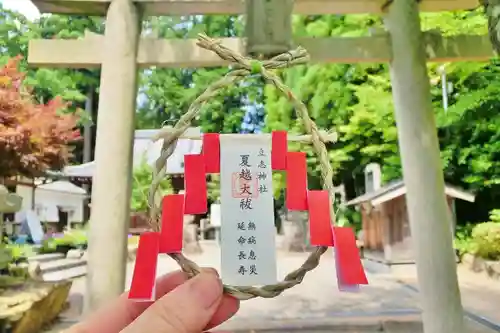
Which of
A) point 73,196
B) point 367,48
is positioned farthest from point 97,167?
point 73,196

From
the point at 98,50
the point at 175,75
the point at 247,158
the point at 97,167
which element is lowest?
the point at 247,158

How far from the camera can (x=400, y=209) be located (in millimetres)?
4621

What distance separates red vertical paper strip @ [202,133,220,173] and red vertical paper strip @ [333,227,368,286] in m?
0.14

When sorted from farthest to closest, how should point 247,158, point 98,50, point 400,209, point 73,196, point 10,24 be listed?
point 73,196, point 400,209, point 10,24, point 98,50, point 247,158

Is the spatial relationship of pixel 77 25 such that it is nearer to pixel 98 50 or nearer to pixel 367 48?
pixel 98 50

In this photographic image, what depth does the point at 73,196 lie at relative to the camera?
590 cm

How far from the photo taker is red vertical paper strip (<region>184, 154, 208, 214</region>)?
17.3 inches

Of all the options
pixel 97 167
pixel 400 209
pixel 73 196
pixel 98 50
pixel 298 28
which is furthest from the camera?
pixel 73 196

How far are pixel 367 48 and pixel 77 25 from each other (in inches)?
124

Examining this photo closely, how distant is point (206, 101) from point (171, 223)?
119 millimetres

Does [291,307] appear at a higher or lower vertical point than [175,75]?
lower

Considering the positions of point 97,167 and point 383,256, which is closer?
point 97,167

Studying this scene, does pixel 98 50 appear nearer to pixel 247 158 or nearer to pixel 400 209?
pixel 247 158

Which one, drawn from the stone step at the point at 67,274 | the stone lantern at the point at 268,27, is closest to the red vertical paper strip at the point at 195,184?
the stone lantern at the point at 268,27
